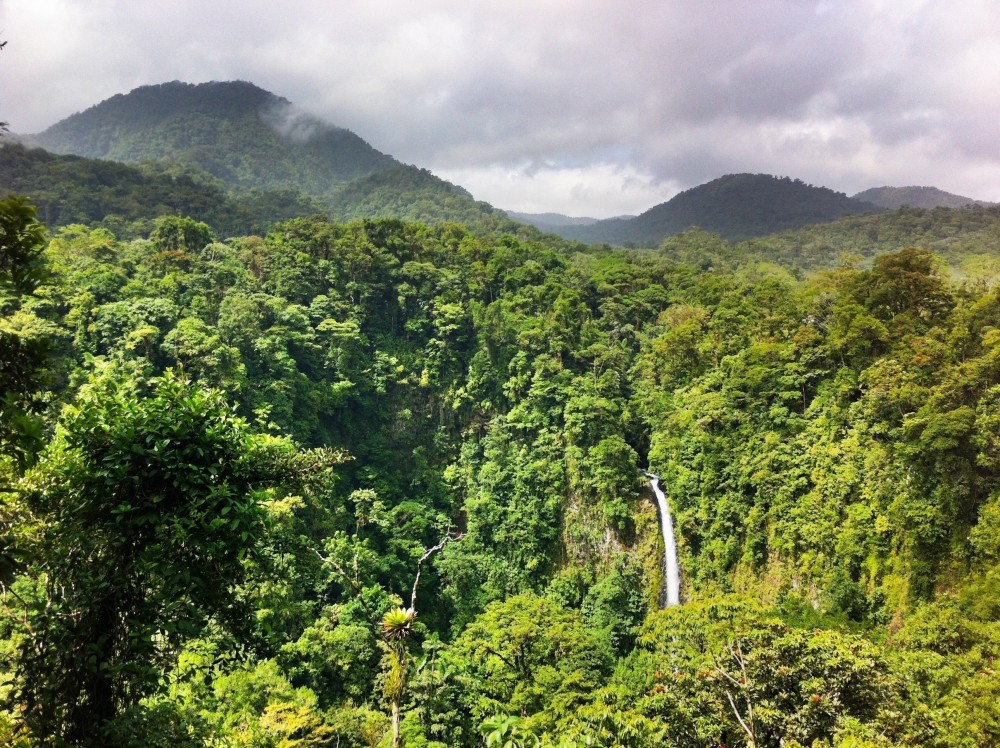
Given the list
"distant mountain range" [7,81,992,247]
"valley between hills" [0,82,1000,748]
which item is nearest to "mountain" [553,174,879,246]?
"distant mountain range" [7,81,992,247]

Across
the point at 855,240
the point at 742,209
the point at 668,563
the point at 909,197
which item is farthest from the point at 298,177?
the point at 909,197

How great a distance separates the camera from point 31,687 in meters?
3.34

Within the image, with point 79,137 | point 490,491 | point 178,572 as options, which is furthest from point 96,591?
point 79,137

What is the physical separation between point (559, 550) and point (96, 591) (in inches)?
750

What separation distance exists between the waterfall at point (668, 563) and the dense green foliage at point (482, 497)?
399 mm

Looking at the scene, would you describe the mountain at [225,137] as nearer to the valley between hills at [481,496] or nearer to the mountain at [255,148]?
the mountain at [255,148]

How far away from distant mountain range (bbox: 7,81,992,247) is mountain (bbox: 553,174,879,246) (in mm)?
284

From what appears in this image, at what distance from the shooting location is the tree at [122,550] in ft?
11.2

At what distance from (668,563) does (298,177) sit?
294 ft

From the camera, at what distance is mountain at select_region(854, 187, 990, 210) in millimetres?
104250

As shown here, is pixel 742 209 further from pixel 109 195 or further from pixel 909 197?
pixel 109 195

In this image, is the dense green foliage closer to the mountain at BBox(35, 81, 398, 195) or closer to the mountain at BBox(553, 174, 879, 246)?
the mountain at BBox(553, 174, 879, 246)

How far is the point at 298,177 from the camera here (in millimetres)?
89750

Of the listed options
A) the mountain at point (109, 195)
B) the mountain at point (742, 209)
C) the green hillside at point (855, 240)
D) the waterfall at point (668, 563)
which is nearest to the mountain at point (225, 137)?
the mountain at point (109, 195)
